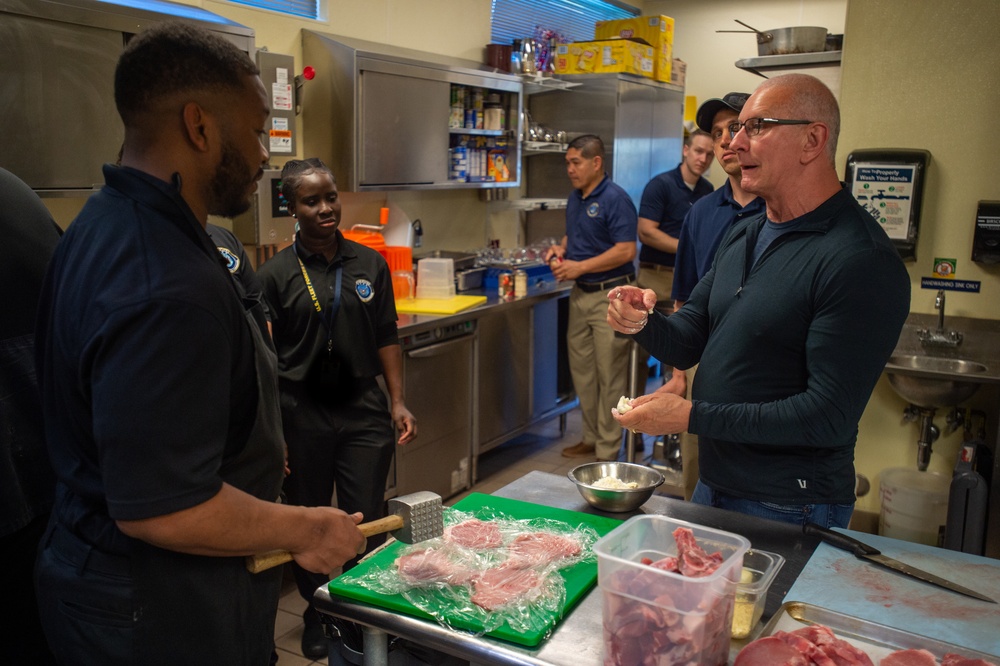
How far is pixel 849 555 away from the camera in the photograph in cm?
180

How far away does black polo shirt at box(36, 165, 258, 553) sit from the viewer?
4.10 ft

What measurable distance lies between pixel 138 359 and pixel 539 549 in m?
0.92

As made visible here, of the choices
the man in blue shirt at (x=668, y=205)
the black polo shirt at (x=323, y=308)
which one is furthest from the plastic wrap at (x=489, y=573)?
the man in blue shirt at (x=668, y=205)

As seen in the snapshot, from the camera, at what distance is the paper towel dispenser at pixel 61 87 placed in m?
2.93

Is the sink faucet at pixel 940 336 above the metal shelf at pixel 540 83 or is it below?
below

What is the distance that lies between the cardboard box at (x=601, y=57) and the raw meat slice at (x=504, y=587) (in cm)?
519

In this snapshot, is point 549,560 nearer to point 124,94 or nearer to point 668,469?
point 124,94

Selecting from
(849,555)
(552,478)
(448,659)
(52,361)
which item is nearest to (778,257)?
(849,555)

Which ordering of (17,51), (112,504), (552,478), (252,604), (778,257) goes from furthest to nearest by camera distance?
1. (17,51)
2. (552,478)
3. (778,257)
4. (252,604)
5. (112,504)

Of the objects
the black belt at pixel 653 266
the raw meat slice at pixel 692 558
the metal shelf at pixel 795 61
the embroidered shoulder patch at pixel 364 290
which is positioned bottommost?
the raw meat slice at pixel 692 558

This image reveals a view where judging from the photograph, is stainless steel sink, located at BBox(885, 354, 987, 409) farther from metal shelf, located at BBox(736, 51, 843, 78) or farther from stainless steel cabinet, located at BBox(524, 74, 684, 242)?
stainless steel cabinet, located at BBox(524, 74, 684, 242)

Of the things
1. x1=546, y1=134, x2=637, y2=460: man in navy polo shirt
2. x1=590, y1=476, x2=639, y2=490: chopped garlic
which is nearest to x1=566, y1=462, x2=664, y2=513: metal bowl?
x1=590, y1=476, x2=639, y2=490: chopped garlic

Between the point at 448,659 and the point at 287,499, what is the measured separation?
1.60m

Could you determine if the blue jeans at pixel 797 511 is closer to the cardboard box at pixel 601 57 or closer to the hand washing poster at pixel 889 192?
the hand washing poster at pixel 889 192
